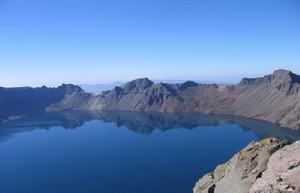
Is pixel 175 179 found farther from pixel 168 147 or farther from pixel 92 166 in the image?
pixel 168 147

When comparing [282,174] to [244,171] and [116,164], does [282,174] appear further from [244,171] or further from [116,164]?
[116,164]

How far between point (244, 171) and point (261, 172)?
3137mm

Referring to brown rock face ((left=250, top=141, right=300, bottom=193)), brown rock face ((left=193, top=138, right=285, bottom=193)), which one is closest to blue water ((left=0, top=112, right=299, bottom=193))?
brown rock face ((left=193, top=138, right=285, bottom=193))

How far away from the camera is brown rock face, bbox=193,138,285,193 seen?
140ft

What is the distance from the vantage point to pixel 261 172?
139 ft

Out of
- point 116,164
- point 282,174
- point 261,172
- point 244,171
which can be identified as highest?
point 282,174

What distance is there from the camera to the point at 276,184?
3622cm

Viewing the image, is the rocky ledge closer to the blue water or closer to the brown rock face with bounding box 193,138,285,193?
the brown rock face with bounding box 193,138,285,193

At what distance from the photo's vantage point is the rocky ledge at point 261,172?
36094mm

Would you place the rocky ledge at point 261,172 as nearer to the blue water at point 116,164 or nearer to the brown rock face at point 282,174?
the brown rock face at point 282,174

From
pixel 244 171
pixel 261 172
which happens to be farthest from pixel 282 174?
pixel 244 171

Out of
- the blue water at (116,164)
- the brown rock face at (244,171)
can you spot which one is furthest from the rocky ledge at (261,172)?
the blue water at (116,164)

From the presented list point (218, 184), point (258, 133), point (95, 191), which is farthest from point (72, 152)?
point (218, 184)

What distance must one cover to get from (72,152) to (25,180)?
5120cm
